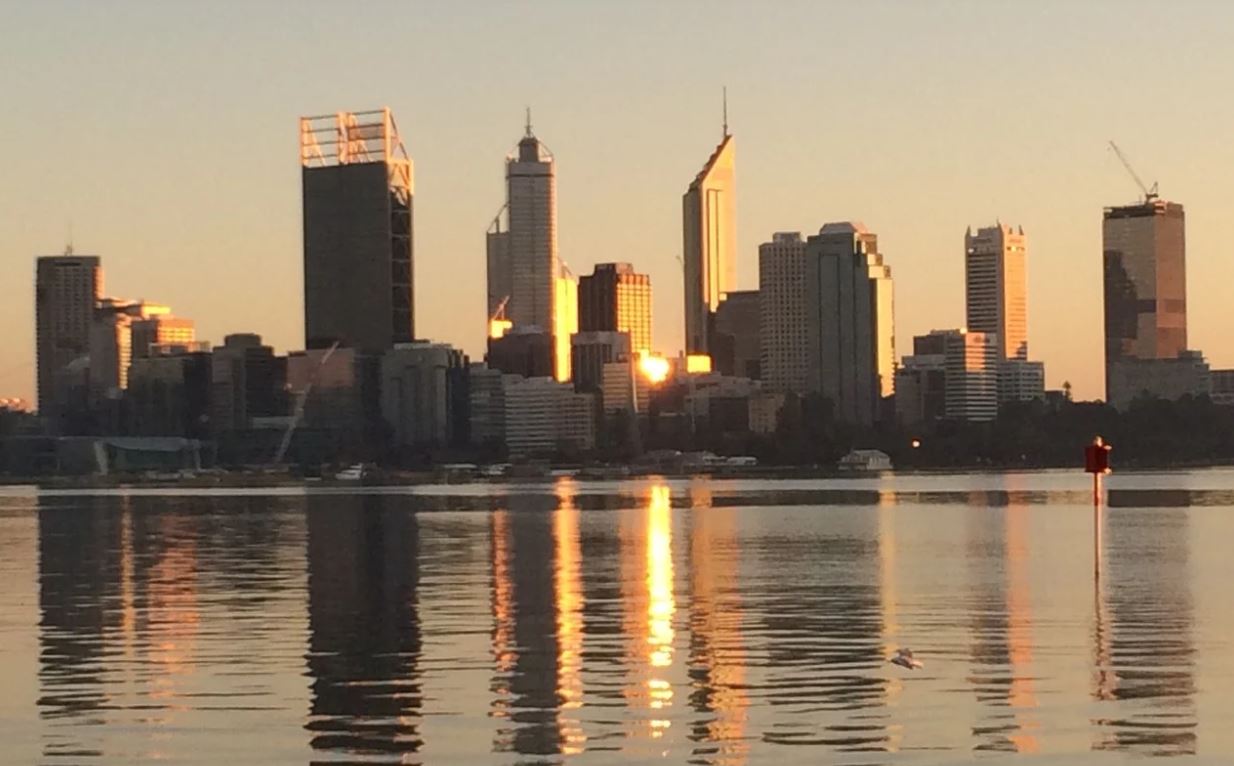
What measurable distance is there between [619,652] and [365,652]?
433 cm

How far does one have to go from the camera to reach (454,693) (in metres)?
32.7

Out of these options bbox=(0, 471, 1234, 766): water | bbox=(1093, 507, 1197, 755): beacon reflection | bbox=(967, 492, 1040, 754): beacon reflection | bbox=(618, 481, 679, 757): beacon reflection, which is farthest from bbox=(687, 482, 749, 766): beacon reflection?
bbox=(1093, 507, 1197, 755): beacon reflection

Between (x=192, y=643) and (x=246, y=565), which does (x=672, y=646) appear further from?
(x=246, y=565)

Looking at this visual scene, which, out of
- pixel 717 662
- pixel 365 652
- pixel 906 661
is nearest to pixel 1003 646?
pixel 906 661

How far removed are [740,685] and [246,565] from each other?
3798 centimetres

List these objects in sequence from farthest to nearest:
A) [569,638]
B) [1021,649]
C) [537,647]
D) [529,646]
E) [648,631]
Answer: [648,631], [569,638], [529,646], [537,647], [1021,649]

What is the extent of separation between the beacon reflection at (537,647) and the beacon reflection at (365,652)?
1.34 metres

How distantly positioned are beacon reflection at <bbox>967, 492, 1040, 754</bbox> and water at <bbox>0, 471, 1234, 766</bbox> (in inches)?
3.7

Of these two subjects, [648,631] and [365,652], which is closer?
[365,652]

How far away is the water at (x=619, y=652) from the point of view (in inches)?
1105

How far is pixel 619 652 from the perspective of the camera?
3869 cm

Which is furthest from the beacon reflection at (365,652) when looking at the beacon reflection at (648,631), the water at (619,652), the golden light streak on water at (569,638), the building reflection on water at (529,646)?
the beacon reflection at (648,631)

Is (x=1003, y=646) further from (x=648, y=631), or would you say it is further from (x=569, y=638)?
(x=569, y=638)

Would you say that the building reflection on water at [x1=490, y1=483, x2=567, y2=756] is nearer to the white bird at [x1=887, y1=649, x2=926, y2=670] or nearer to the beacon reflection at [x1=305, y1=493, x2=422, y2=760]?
the beacon reflection at [x1=305, y1=493, x2=422, y2=760]
